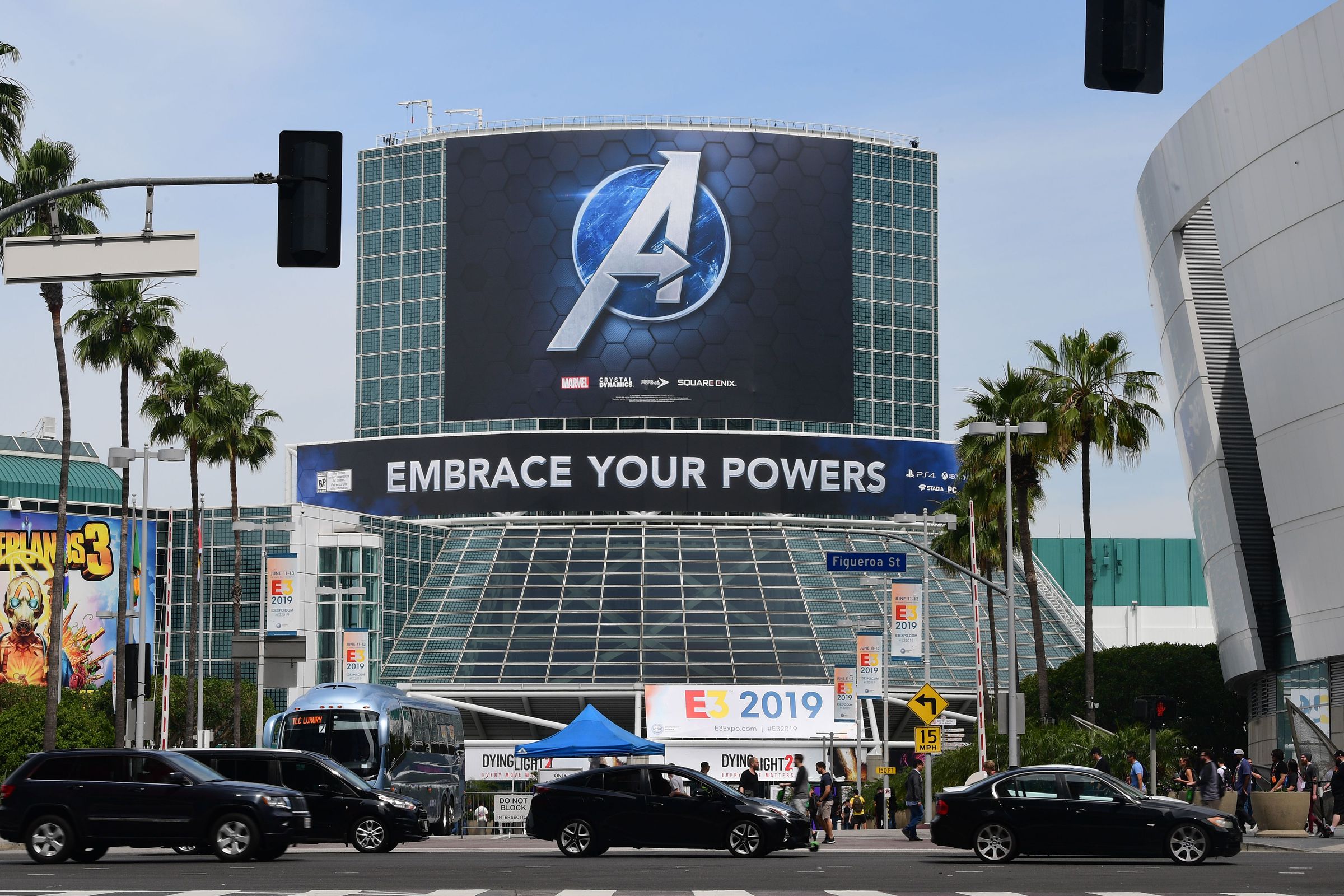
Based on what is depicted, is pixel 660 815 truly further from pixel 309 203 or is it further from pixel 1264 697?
pixel 1264 697

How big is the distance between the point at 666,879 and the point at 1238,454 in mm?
31264

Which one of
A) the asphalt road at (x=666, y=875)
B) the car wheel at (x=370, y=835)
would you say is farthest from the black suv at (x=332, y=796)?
the asphalt road at (x=666, y=875)

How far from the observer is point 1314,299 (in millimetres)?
41594

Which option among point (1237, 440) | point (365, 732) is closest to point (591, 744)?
point (365, 732)

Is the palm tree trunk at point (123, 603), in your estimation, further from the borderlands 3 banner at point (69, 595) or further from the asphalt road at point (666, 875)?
the borderlands 3 banner at point (69, 595)

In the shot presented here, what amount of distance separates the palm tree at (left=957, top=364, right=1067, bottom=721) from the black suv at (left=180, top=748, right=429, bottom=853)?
23.9 m

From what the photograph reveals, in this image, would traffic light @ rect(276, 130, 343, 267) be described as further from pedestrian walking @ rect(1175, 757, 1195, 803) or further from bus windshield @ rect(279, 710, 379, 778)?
pedestrian walking @ rect(1175, 757, 1195, 803)

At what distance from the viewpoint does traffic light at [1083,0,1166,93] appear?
444 inches

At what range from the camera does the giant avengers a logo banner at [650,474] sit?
90938 mm

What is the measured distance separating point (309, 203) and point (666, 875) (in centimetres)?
1032

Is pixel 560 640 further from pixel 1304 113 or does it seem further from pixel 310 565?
pixel 1304 113

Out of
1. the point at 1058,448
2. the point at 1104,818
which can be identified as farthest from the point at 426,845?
the point at 1058,448

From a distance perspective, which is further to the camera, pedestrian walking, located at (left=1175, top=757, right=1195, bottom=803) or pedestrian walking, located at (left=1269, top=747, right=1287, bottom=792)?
pedestrian walking, located at (left=1175, top=757, right=1195, bottom=803)

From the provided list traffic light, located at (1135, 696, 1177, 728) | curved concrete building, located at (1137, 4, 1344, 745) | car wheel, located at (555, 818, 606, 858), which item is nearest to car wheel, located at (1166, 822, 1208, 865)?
car wheel, located at (555, 818, 606, 858)
